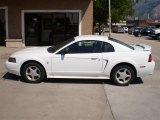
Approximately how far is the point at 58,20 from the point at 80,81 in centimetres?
1286

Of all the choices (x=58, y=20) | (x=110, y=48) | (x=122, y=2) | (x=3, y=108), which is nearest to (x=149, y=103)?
(x=110, y=48)

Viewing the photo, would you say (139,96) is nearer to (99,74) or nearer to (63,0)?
(99,74)

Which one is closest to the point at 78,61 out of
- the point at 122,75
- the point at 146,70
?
the point at 122,75

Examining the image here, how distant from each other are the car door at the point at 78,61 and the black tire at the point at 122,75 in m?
0.47

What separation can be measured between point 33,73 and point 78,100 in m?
2.41

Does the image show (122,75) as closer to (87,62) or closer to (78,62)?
(87,62)

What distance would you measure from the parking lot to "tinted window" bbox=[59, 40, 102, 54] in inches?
38.1

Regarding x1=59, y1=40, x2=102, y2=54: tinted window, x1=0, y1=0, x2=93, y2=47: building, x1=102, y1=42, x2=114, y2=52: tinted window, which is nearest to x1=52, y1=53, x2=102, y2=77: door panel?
x1=59, y1=40, x2=102, y2=54: tinted window

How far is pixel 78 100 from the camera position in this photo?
8.12 m

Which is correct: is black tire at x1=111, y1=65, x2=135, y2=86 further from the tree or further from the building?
the tree

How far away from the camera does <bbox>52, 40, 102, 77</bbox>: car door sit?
32.7 ft

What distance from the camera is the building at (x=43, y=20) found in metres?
22.6

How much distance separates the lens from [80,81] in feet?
34.4

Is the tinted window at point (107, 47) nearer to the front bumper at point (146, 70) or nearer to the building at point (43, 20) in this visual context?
the front bumper at point (146, 70)
